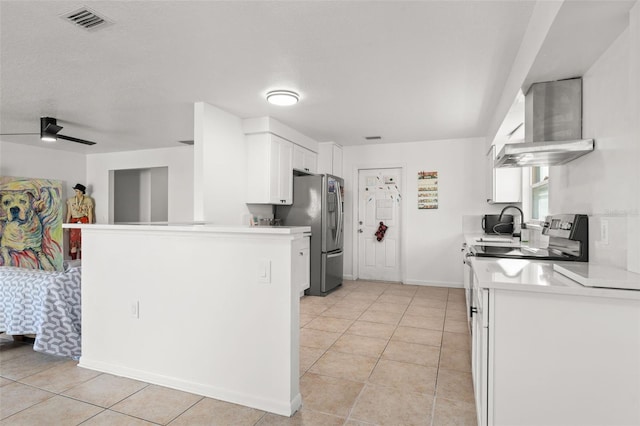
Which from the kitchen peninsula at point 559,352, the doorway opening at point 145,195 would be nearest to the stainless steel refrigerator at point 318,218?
the kitchen peninsula at point 559,352

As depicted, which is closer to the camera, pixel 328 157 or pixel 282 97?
pixel 282 97

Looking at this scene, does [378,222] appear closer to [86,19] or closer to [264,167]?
[264,167]

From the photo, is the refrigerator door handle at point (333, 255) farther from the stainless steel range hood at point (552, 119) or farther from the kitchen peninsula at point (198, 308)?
the stainless steel range hood at point (552, 119)

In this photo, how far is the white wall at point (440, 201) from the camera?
5359 mm

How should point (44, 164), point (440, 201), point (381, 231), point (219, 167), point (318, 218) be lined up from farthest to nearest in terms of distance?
point (44, 164), point (381, 231), point (440, 201), point (318, 218), point (219, 167)

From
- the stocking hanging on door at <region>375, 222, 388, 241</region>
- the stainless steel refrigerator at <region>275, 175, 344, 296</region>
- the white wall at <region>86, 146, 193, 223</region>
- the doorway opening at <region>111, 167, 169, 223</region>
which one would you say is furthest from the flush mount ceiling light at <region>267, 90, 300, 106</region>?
the doorway opening at <region>111, 167, 169, 223</region>

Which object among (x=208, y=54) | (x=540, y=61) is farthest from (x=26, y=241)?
(x=540, y=61)

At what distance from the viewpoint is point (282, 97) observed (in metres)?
3.36

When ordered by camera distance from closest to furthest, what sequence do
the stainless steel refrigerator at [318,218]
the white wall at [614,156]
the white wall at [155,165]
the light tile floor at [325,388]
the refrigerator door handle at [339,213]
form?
the white wall at [614,156]
the light tile floor at [325,388]
the stainless steel refrigerator at [318,218]
the refrigerator door handle at [339,213]
the white wall at [155,165]

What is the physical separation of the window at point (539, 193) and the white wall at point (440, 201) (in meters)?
1.02

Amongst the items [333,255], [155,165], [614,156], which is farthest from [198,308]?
[155,165]

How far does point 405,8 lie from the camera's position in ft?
6.59

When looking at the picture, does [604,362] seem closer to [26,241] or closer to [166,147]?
[166,147]

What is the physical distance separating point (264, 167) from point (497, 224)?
325 centimetres
